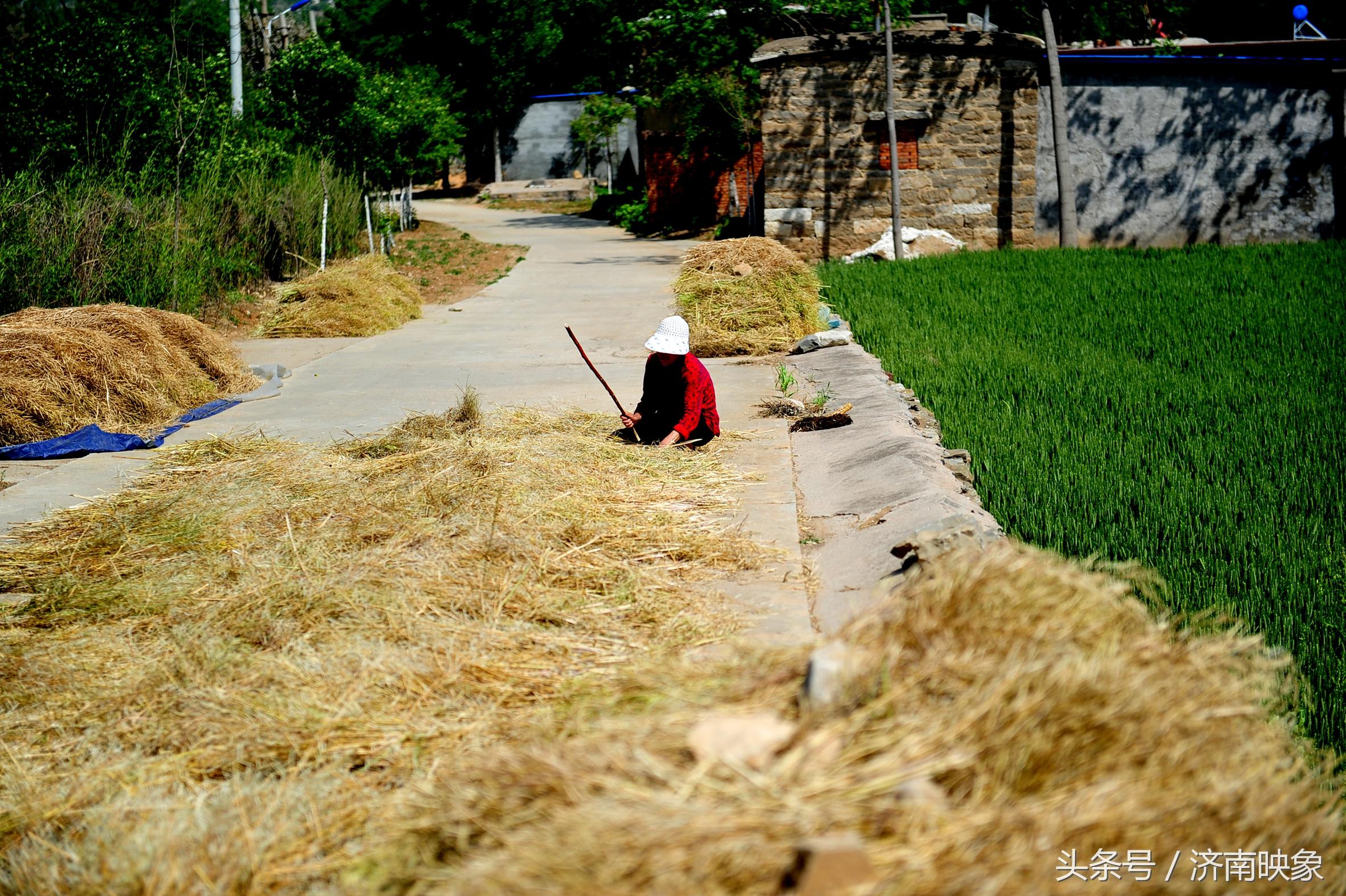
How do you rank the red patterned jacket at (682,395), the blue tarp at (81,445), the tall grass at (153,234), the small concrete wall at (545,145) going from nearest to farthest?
the red patterned jacket at (682,395), the blue tarp at (81,445), the tall grass at (153,234), the small concrete wall at (545,145)

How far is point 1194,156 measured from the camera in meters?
19.1

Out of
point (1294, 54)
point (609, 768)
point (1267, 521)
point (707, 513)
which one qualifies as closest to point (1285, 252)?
point (1294, 54)

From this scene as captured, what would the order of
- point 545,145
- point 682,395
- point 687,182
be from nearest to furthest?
point 682,395
point 687,182
point 545,145

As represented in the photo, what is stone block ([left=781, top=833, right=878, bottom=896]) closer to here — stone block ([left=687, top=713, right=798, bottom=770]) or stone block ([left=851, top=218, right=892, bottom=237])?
stone block ([left=687, top=713, right=798, bottom=770])

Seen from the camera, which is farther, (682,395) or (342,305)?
(342,305)

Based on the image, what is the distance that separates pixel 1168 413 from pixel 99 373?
7653 mm

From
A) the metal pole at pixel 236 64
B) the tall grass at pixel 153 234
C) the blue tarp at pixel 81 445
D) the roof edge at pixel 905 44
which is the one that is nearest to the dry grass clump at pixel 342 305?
the tall grass at pixel 153 234

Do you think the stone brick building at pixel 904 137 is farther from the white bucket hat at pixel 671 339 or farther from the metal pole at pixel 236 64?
the white bucket hat at pixel 671 339

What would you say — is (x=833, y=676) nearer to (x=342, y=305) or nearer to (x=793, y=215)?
(x=342, y=305)

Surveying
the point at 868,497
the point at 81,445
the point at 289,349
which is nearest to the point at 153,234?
the point at 289,349

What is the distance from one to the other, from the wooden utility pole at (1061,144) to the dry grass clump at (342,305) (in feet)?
34.9

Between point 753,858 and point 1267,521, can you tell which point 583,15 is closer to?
point 1267,521

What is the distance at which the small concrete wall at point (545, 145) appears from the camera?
4250cm

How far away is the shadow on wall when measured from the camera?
1894 cm
